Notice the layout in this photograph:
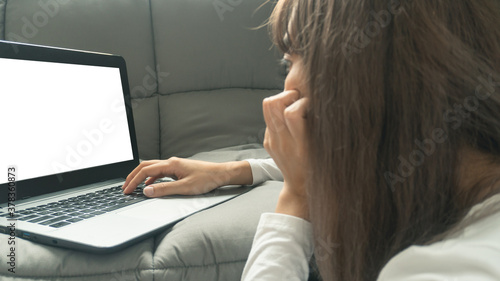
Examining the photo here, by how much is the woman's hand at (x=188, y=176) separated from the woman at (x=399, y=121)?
0.35m

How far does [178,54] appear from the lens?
127 cm

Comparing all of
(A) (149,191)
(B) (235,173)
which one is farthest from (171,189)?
(B) (235,173)

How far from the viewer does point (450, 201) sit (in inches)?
13.0

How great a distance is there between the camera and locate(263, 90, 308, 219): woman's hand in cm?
41

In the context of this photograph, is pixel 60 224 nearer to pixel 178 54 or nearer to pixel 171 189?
pixel 171 189

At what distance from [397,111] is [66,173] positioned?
2.13ft

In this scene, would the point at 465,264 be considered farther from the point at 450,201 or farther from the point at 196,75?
the point at 196,75

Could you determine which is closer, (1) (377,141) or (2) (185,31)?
(1) (377,141)

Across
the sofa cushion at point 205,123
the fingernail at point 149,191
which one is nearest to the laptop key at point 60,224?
the fingernail at point 149,191

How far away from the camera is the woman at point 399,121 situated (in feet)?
1.03

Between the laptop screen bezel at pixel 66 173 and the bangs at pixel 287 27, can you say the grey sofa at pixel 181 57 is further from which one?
the bangs at pixel 287 27

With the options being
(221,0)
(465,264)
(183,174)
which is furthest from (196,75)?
(465,264)

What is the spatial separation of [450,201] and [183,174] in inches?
19.4

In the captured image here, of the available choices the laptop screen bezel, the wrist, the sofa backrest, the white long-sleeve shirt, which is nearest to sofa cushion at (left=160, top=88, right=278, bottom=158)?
the sofa backrest
